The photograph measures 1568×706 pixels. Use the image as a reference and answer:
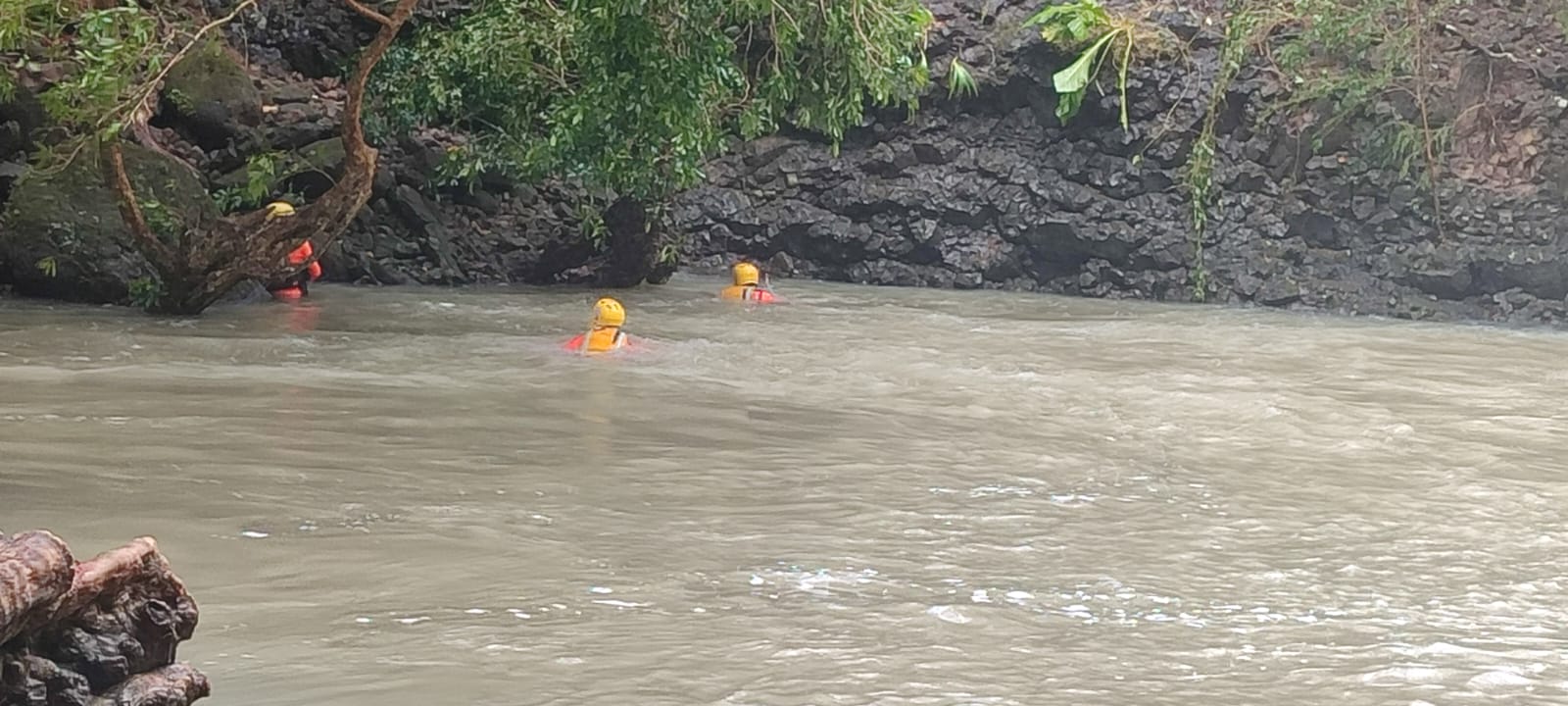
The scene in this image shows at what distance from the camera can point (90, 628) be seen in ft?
10.8

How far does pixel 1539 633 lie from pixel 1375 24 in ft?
38.1

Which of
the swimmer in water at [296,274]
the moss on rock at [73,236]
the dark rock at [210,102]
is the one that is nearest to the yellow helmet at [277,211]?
the swimmer in water at [296,274]

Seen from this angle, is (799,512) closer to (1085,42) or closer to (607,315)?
(607,315)

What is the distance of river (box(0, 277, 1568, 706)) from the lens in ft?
13.9

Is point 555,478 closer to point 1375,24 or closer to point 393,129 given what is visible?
point 393,129

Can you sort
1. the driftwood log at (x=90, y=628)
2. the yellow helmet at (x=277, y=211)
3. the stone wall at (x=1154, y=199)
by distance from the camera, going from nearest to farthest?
the driftwood log at (x=90, y=628) → the yellow helmet at (x=277, y=211) → the stone wall at (x=1154, y=199)

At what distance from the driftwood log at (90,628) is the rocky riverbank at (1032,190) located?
10.5m

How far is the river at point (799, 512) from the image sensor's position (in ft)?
13.9

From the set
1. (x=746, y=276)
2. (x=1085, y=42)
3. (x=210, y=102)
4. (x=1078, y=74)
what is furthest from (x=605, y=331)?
(x=1085, y=42)

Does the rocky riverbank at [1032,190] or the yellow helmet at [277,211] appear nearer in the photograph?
the yellow helmet at [277,211]

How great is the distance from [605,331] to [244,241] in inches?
108

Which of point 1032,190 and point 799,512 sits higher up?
point 1032,190

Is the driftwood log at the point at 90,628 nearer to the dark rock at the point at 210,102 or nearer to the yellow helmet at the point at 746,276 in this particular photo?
the yellow helmet at the point at 746,276

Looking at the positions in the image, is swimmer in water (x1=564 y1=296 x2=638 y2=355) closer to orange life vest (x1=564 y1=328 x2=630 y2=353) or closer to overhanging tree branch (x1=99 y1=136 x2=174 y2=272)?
orange life vest (x1=564 y1=328 x2=630 y2=353)
